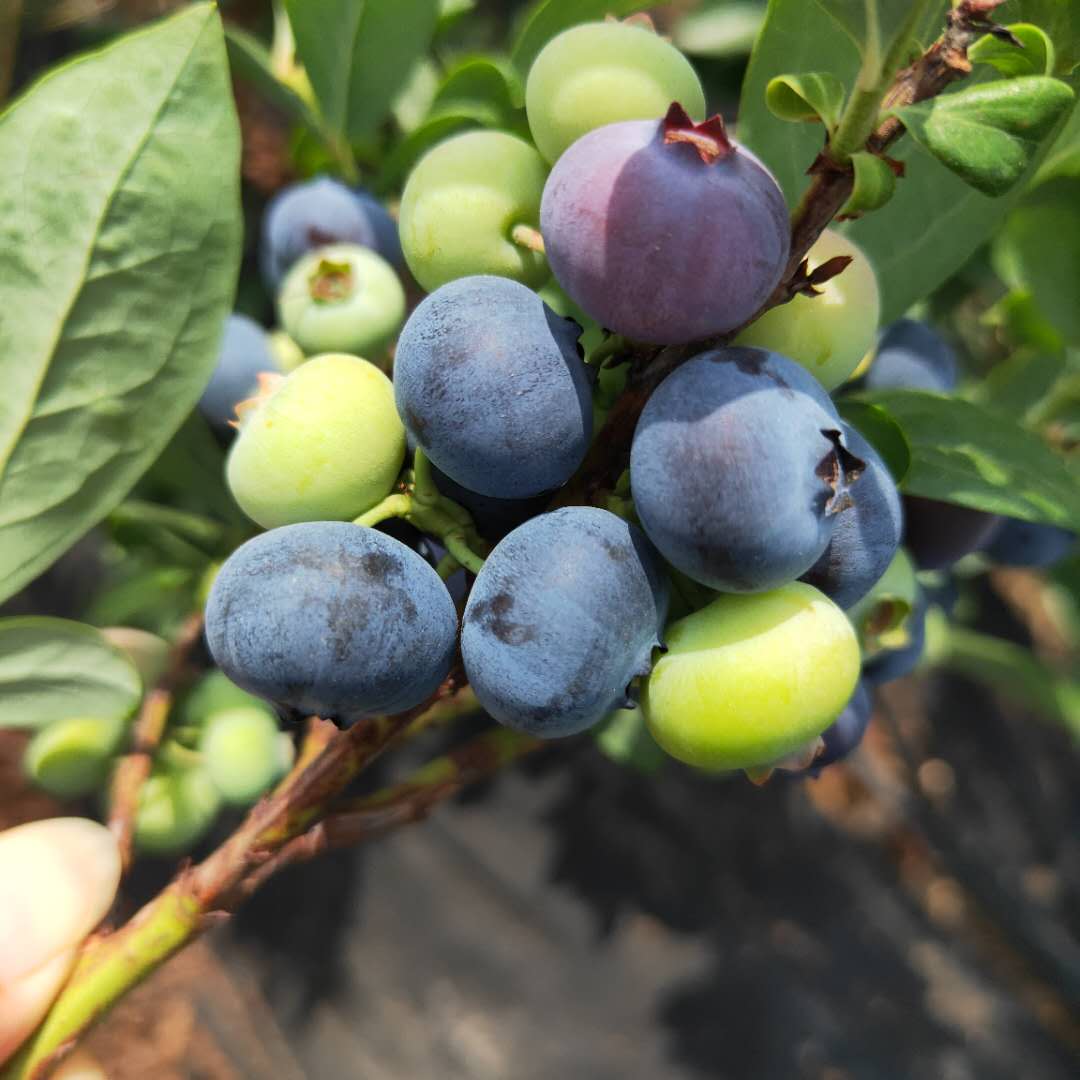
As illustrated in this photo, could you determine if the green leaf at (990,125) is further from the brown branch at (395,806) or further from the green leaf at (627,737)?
the green leaf at (627,737)

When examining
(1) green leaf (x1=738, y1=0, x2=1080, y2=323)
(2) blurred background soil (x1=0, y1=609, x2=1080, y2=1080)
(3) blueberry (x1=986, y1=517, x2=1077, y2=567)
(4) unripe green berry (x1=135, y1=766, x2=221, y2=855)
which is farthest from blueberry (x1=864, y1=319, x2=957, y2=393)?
(2) blurred background soil (x1=0, y1=609, x2=1080, y2=1080)

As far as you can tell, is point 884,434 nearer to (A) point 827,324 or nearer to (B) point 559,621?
(A) point 827,324

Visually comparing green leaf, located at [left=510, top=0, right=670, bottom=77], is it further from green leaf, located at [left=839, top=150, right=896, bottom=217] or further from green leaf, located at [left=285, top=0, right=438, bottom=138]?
green leaf, located at [left=839, top=150, right=896, bottom=217]

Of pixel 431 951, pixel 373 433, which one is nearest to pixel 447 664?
pixel 373 433

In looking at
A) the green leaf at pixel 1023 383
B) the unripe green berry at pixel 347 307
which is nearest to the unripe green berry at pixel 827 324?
the unripe green berry at pixel 347 307

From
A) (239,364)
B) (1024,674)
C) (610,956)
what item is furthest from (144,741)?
(1024,674)

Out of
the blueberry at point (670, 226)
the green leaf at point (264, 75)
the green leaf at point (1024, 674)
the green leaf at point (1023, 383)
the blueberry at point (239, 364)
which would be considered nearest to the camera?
the blueberry at point (670, 226)
